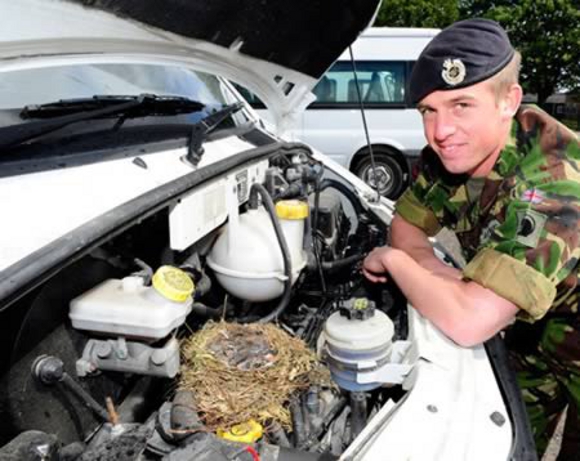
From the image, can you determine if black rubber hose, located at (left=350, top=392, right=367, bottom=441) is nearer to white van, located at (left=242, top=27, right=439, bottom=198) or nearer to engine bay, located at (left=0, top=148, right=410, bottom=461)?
engine bay, located at (left=0, top=148, right=410, bottom=461)

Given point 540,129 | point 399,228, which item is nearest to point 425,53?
point 540,129

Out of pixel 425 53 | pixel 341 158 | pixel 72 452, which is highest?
pixel 425 53

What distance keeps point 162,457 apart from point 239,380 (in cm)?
26

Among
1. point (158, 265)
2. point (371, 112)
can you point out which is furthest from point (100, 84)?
point (371, 112)

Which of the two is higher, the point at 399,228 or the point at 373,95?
the point at 399,228

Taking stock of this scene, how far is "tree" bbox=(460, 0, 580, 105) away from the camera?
68.7 ft

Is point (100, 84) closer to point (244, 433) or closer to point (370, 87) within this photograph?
point (244, 433)

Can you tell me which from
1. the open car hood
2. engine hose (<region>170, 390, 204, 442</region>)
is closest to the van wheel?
the open car hood

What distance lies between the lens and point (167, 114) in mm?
1724

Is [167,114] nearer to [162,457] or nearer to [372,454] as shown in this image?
[162,457]

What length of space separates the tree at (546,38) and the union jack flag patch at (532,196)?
22317 mm

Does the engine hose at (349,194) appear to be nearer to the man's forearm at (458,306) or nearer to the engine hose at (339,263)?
the engine hose at (339,263)

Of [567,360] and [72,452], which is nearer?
[72,452]

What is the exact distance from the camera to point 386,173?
25.0 feet
